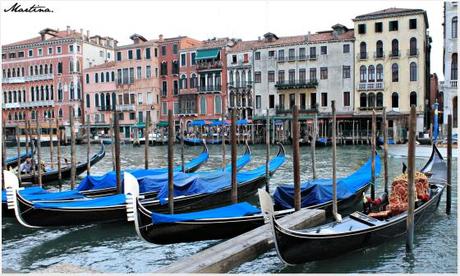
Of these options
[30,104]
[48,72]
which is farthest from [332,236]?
[30,104]

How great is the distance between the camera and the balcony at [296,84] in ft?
74.7

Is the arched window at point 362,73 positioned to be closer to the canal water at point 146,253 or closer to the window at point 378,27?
the window at point 378,27

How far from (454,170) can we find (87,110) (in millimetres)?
21802

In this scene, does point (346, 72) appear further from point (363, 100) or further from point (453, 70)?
point (453, 70)

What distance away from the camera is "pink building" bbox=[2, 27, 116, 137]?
28875mm

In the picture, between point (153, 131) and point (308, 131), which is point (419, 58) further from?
point (153, 131)

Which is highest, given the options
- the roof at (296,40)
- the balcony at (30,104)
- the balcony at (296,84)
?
the roof at (296,40)

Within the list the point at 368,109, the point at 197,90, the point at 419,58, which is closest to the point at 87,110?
the point at 197,90

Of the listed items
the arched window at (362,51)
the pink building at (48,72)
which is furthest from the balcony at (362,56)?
the pink building at (48,72)

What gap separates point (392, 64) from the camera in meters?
21.2

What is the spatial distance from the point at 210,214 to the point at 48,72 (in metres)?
26.8

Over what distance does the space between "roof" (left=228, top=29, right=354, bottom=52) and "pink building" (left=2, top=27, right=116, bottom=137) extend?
9.81 m

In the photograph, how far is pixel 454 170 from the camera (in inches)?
487

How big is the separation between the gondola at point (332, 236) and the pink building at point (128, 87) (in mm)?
22613
